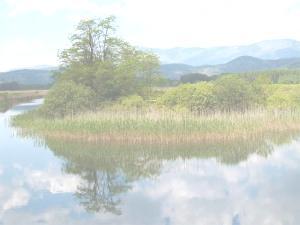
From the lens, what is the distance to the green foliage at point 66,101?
3654 cm

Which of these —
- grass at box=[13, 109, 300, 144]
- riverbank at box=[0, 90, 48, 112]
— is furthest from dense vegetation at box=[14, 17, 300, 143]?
riverbank at box=[0, 90, 48, 112]

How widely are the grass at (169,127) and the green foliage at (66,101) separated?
518cm

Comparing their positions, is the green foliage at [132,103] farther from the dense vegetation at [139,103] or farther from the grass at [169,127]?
the grass at [169,127]

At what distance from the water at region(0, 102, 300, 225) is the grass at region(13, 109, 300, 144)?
1001mm

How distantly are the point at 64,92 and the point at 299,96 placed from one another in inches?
682

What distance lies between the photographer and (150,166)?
20625mm

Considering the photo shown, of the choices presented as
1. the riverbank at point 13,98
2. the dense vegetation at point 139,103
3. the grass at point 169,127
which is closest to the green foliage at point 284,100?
the dense vegetation at point 139,103

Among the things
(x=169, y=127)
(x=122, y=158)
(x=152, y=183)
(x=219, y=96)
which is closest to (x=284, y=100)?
(x=219, y=96)

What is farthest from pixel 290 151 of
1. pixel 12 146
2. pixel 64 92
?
pixel 64 92

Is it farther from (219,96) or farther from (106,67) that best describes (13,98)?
(219,96)

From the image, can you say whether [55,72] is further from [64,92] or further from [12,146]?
[12,146]

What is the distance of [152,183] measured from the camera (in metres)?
17.3

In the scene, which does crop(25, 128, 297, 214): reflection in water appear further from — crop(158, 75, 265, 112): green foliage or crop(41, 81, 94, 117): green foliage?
crop(158, 75, 265, 112): green foliage

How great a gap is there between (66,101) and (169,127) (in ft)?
41.7
